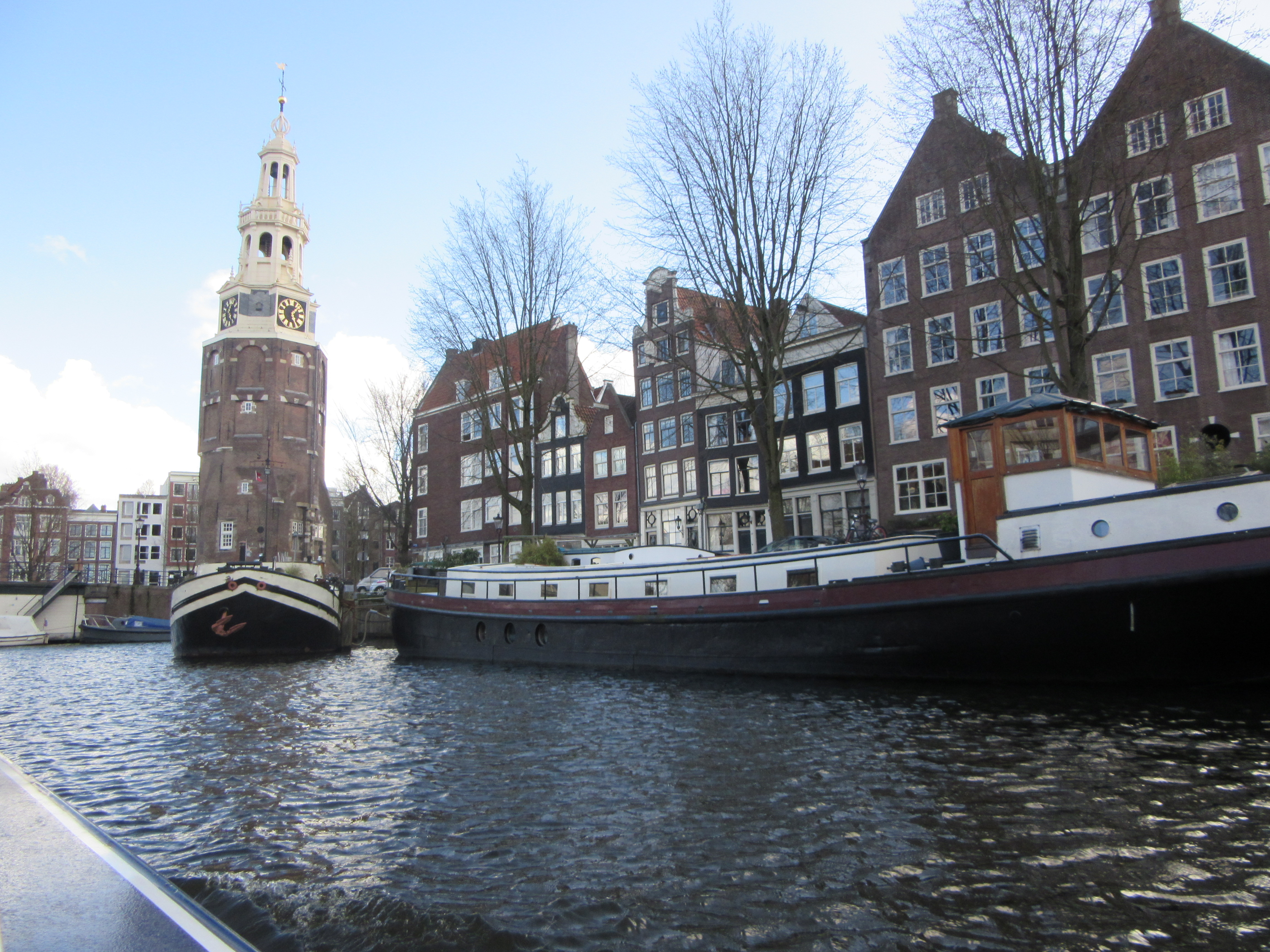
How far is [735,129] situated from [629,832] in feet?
58.8

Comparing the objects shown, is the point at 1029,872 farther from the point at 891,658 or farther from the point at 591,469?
the point at 591,469

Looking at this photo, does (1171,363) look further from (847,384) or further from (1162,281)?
(847,384)

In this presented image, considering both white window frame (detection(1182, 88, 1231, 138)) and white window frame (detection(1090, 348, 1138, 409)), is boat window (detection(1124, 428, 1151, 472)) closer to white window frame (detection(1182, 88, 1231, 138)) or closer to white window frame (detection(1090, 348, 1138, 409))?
white window frame (detection(1090, 348, 1138, 409))

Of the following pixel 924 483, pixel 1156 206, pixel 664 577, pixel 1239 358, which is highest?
pixel 1156 206

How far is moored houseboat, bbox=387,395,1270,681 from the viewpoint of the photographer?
9844mm

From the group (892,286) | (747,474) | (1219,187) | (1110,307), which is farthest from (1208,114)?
(747,474)

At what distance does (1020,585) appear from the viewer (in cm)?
1078

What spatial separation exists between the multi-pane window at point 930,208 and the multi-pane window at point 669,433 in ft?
45.6

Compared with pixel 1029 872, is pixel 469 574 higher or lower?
higher

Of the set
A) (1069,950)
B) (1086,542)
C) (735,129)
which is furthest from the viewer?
(735,129)

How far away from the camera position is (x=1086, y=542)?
35.5 ft

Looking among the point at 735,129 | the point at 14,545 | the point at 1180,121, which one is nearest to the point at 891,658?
the point at 1180,121

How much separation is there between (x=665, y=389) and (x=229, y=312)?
40.6 m

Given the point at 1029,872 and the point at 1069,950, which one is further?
the point at 1029,872
